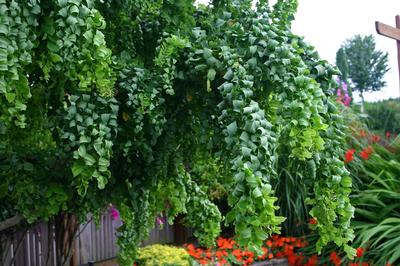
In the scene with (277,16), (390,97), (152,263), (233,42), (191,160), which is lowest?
(152,263)

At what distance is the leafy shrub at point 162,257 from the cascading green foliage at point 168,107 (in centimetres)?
147

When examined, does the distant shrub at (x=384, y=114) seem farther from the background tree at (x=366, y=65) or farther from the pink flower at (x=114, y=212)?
the background tree at (x=366, y=65)

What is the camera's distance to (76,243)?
4434 mm

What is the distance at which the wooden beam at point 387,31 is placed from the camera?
4641 millimetres

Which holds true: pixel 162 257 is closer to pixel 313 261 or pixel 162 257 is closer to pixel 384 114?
pixel 313 261

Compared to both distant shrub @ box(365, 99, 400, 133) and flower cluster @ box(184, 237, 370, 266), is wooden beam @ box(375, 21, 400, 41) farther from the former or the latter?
distant shrub @ box(365, 99, 400, 133)

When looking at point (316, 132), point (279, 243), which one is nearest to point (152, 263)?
point (279, 243)

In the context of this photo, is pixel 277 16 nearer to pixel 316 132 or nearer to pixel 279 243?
Answer: pixel 316 132

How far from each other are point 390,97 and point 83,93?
1745 cm

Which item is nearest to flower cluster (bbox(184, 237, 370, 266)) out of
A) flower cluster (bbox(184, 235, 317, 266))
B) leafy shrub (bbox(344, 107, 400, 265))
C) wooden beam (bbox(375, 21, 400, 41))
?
flower cluster (bbox(184, 235, 317, 266))

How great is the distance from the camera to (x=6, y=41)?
54.5 inches

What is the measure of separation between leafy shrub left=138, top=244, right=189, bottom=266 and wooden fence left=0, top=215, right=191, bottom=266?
0.29m

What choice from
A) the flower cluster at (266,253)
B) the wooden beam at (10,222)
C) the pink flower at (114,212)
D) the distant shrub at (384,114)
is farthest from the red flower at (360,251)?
the distant shrub at (384,114)

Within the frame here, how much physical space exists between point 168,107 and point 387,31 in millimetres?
3289
